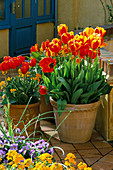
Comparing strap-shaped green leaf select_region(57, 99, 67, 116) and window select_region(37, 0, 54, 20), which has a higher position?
window select_region(37, 0, 54, 20)

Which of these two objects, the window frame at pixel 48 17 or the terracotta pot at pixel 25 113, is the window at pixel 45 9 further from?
the terracotta pot at pixel 25 113

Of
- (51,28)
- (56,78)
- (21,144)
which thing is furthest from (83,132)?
(51,28)

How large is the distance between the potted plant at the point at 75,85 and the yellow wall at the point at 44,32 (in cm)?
525

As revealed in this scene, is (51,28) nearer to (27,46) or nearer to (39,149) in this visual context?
(27,46)

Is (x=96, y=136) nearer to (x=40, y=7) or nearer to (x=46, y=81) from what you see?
(x=46, y=81)

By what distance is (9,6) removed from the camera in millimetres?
8219

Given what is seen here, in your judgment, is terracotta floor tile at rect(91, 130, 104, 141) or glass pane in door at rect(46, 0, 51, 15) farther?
glass pane in door at rect(46, 0, 51, 15)

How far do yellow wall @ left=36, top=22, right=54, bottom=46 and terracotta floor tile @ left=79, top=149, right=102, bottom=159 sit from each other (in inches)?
224

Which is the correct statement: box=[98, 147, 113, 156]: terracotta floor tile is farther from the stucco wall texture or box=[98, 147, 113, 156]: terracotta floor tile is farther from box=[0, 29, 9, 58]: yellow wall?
the stucco wall texture

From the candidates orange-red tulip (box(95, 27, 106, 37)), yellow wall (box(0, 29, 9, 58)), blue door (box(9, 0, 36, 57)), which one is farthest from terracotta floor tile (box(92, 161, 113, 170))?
blue door (box(9, 0, 36, 57))

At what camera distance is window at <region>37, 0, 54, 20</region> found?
9055 millimetres

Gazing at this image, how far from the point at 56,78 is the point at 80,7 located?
20.2 feet

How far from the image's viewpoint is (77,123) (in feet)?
12.7

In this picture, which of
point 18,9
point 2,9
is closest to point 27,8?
point 18,9
